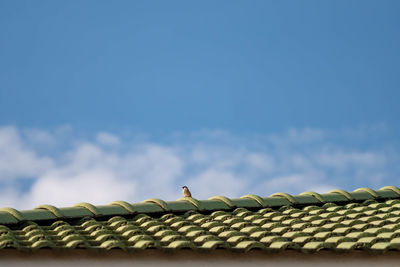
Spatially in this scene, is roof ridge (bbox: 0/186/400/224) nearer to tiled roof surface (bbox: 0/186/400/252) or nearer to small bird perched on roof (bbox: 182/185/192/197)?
tiled roof surface (bbox: 0/186/400/252)

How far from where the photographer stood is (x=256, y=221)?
33.0 ft

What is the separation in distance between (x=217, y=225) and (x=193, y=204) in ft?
3.58

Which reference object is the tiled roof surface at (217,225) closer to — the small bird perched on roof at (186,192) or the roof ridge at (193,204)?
the roof ridge at (193,204)

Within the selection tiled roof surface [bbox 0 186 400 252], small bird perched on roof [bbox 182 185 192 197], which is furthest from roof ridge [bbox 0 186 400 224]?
small bird perched on roof [bbox 182 185 192 197]

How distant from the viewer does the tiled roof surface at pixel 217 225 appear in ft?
27.4

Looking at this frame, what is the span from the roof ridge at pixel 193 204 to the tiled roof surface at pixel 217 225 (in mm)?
13

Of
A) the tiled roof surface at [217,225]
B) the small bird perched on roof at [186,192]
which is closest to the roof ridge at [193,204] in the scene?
the tiled roof surface at [217,225]

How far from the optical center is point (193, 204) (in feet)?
35.1

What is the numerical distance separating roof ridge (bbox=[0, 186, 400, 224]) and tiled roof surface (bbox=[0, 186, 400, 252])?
13 millimetres

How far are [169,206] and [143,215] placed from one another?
48 centimetres

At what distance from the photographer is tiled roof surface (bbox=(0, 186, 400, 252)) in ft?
27.4

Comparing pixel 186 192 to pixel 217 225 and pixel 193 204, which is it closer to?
pixel 193 204

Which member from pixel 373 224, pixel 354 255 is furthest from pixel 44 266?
pixel 373 224

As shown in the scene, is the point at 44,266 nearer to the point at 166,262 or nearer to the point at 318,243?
the point at 166,262
